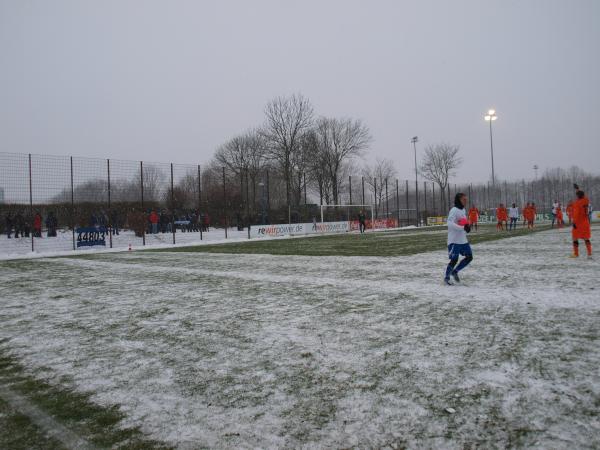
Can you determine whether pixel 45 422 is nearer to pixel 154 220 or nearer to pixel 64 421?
pixel 64 421

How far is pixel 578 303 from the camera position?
5727 mm

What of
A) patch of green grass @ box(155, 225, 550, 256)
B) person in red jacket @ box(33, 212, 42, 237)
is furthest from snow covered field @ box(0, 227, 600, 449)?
person in red jacket @ box(33, 212, 42, 237)

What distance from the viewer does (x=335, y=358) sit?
3971 millimetres

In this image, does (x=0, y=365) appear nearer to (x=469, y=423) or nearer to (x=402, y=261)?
(x=469, y=423)

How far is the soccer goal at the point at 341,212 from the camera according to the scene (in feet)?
122

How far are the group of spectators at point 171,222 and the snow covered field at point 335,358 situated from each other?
2241 cm

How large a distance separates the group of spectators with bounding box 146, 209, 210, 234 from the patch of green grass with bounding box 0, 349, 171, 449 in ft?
86.0

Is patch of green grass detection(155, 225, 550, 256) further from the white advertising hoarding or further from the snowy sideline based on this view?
the white advertising hoarding

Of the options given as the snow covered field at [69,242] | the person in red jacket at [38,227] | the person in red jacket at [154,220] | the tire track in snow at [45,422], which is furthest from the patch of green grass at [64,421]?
the person in red jacket at [154,220]

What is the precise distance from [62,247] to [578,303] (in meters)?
23.4

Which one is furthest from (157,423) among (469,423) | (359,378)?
(469,423)

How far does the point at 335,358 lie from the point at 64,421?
7.58 feet

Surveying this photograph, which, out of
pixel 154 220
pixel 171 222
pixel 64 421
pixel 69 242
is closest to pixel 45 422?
pixel 64 421

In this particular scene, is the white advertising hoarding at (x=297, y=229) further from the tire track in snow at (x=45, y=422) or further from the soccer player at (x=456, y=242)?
the tire track in snow at (x=45, y=422)
